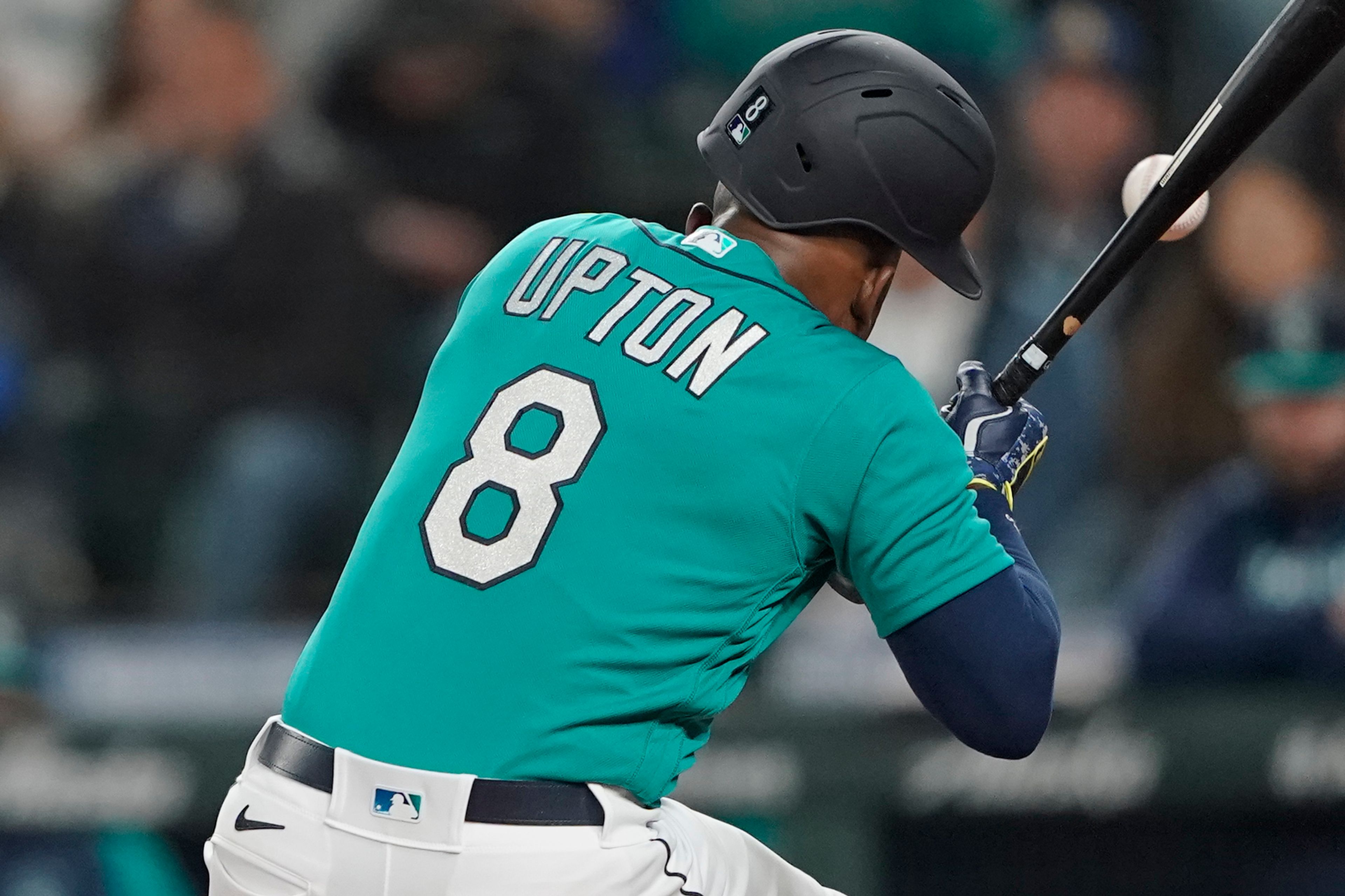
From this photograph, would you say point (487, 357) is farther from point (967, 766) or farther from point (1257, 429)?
point (1257, 429)

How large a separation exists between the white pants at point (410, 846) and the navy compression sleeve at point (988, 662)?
36cm

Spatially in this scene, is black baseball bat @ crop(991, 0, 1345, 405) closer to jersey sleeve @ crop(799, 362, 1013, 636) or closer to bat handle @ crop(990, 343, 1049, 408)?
bat handle @ crop(990, 343, 1049, 408)

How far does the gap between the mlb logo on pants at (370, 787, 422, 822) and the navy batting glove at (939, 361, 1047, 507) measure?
84 cm

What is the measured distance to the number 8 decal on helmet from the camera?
6.01 feet

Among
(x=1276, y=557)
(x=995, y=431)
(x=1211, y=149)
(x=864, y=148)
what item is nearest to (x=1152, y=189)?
(x=1211, y=149)

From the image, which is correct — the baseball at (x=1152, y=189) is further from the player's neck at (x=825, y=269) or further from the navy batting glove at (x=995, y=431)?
the player's neck at (x=825, y=269)

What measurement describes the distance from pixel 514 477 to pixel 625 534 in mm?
137

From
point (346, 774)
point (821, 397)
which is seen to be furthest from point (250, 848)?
point (821, 397)

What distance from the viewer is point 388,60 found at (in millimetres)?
5000

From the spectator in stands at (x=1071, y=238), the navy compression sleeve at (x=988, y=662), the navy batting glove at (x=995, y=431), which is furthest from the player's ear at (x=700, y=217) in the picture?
the spectator in stands at (x=1071, y=238)

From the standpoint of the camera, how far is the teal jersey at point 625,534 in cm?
183

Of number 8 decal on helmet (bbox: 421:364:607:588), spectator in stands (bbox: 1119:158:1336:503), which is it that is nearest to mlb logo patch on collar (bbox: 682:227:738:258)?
number 8 decal on helmet (bbox: 421:364:607:588)

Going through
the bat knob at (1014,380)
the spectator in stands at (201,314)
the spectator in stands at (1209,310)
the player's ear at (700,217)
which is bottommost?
the spectator in stands at (201,314)

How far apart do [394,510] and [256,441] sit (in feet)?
9.91
